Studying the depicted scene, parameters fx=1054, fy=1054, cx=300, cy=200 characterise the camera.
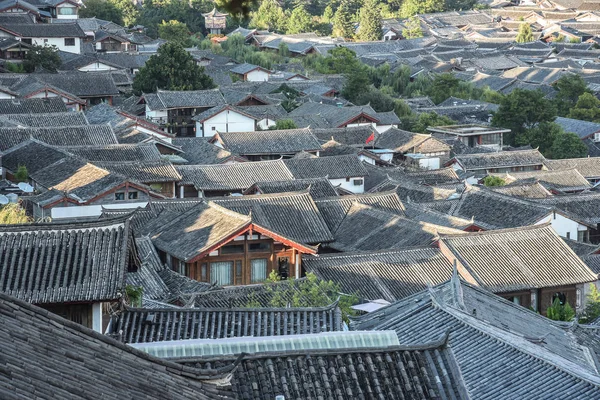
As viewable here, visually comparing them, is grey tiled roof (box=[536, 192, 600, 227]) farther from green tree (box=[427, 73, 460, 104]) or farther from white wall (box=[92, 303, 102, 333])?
green tree (box=[427, 73, 460, 104])

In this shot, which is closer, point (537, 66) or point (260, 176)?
point (260, 176)

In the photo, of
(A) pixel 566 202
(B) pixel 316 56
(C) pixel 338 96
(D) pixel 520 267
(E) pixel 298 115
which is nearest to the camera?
(D) pixel 520 267

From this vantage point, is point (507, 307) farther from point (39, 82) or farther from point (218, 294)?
point (39, 82)

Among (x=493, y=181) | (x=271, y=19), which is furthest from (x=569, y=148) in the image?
(x=271, y=19)

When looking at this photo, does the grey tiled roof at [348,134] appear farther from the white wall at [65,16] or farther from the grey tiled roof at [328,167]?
the white wall at [65,16]

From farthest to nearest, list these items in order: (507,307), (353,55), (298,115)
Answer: (353,55) → (298,115) → (507,307)

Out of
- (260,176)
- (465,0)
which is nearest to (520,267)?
(260,176)

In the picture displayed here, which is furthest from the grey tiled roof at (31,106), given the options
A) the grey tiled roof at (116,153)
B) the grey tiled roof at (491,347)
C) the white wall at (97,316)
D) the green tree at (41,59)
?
the white wall at (97,316)
